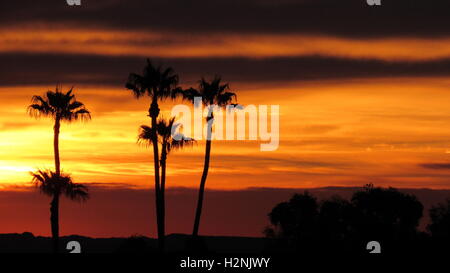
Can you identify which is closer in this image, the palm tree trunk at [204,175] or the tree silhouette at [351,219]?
the palm tree trunk at [204,175]

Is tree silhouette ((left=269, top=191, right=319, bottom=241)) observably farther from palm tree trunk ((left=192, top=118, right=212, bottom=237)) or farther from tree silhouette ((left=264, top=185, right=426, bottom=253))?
palm tree trunk ((left=192, top=118, right=212, bottom=237))

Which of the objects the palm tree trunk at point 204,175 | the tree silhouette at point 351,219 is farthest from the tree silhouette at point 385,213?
the palm tree trunk at point 204,175

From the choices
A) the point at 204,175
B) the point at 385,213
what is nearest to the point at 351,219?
the point at 385,213

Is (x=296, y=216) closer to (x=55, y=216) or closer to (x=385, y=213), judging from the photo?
(x=385, y=213)

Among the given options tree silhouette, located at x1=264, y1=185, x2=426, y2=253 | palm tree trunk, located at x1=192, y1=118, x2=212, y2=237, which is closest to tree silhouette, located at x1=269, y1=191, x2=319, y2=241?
tree silhouette, located at x1=264, y1=185, x2=426, y2=253

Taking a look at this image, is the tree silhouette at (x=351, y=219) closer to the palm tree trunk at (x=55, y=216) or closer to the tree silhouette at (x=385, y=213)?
the tree silhouette at (x=385, y=213)

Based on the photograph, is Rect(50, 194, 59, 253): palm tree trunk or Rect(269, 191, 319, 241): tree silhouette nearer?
Rect(50, 194, 59, 253): palm tree trunk

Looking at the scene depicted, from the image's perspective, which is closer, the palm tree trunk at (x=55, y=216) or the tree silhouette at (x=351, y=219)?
the palm tree trunk at (x=55, y=216)

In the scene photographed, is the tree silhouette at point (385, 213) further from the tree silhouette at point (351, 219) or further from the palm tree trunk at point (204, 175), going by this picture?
the palm tree trunk at point (204, 175)

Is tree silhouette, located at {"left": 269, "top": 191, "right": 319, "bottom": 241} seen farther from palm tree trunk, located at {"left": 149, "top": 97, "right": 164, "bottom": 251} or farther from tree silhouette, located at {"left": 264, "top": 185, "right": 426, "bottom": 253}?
palm tree trunk, located at {"left": 149, "top": 97, "right": 164, "bottom": 251}

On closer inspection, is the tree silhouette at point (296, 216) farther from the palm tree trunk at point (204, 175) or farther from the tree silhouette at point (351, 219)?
the palm tree trunk at point (204, 175)

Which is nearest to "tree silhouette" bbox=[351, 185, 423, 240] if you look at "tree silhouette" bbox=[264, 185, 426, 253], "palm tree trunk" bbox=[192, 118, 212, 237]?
"tree silhouette" bbox=[264, 185, 426, 253]

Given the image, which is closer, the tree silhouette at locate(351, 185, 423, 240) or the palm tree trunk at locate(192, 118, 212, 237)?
the palm tree trunk at locate(192, 118, 212, 237)
